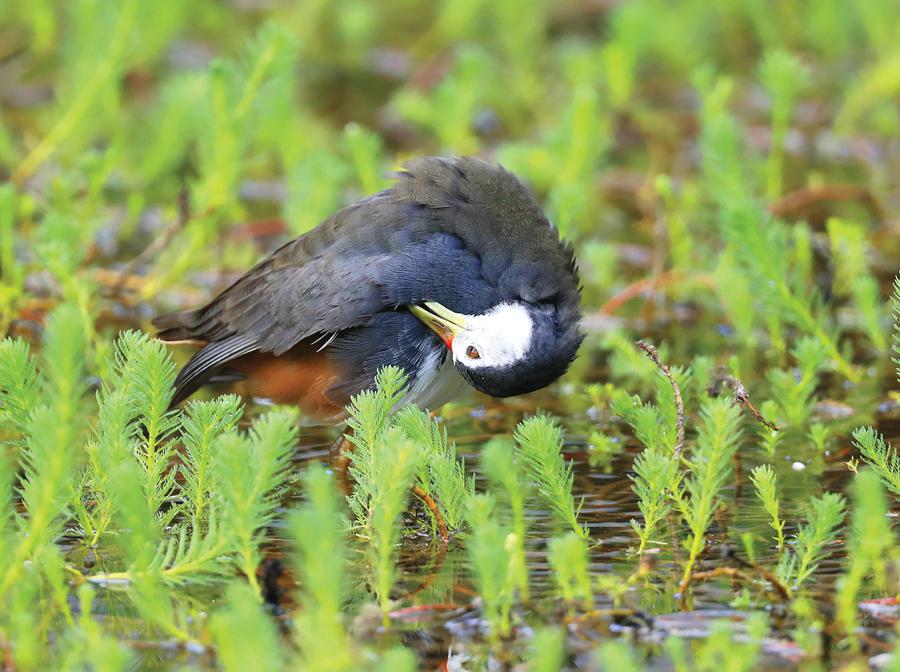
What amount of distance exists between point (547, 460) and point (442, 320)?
138cm

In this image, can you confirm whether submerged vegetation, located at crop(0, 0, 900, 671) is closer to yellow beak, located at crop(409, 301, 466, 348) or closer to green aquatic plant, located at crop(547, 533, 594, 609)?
green aquatic plant, located at crop(547, 533, 594, 609)

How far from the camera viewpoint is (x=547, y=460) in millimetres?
4195

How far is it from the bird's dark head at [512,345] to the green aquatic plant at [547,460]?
86cm

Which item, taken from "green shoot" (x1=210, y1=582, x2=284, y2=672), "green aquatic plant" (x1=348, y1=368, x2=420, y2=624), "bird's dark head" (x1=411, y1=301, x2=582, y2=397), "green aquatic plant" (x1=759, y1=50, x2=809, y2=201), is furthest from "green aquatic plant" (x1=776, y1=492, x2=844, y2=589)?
"green aquatic plant" (x1=759, y1=50, x2=809, y2=201)

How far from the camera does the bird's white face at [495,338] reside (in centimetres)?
525

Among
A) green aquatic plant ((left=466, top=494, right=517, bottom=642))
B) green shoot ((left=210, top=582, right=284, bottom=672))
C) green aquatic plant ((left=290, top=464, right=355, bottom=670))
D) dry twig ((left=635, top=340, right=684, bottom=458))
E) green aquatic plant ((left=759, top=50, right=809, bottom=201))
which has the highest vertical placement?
green aquatic plant ((left=759, top=50, right=809, bottom=201))

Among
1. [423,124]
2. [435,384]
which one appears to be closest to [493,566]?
[435,384]

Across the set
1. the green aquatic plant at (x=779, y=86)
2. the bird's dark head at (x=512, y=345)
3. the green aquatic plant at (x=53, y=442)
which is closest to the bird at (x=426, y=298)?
the bird's dark head at (x=512, y=345)

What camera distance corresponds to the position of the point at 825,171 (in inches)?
364

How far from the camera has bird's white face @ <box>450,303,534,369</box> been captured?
5.25m

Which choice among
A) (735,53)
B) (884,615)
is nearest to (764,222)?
(884,615)

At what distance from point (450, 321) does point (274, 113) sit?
9.47 feet

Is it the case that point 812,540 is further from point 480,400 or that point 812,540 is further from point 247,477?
point 480,400

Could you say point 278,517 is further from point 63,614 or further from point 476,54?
point 476,54
